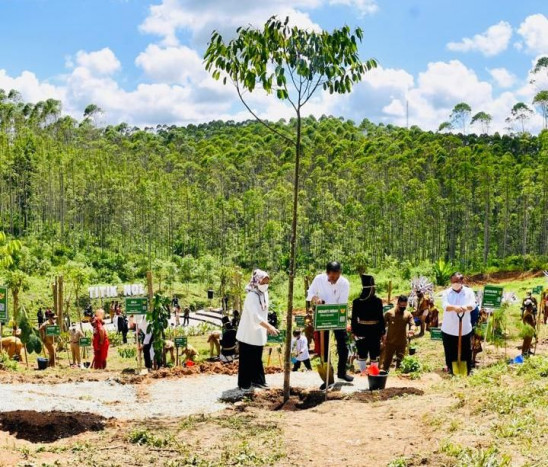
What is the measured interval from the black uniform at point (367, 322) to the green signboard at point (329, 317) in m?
1.20

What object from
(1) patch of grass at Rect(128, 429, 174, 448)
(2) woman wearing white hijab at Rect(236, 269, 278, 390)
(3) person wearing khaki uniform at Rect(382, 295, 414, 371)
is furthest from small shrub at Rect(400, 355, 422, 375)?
(1) patch of grass at Rect(128, 429, 174, 448)

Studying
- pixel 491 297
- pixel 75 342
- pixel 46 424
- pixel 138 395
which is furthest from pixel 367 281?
pixel 75 342

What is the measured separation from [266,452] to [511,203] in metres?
61.9

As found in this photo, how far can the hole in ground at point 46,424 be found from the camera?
5.97 meters

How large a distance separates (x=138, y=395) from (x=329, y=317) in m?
3.02

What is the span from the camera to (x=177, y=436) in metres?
5.89

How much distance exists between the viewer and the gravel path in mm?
7250

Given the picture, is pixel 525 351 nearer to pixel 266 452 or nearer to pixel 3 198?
pixel 266 452

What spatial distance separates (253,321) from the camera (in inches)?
310

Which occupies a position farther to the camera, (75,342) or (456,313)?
(75,342)

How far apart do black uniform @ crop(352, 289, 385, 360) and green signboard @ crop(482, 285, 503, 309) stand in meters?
2.60

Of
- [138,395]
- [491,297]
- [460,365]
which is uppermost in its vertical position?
[491,297]

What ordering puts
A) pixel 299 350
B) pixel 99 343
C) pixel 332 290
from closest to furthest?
pixel 332 290
pixel 299 350
pixel 99 343

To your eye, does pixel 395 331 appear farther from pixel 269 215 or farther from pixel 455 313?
pixel 269 215
